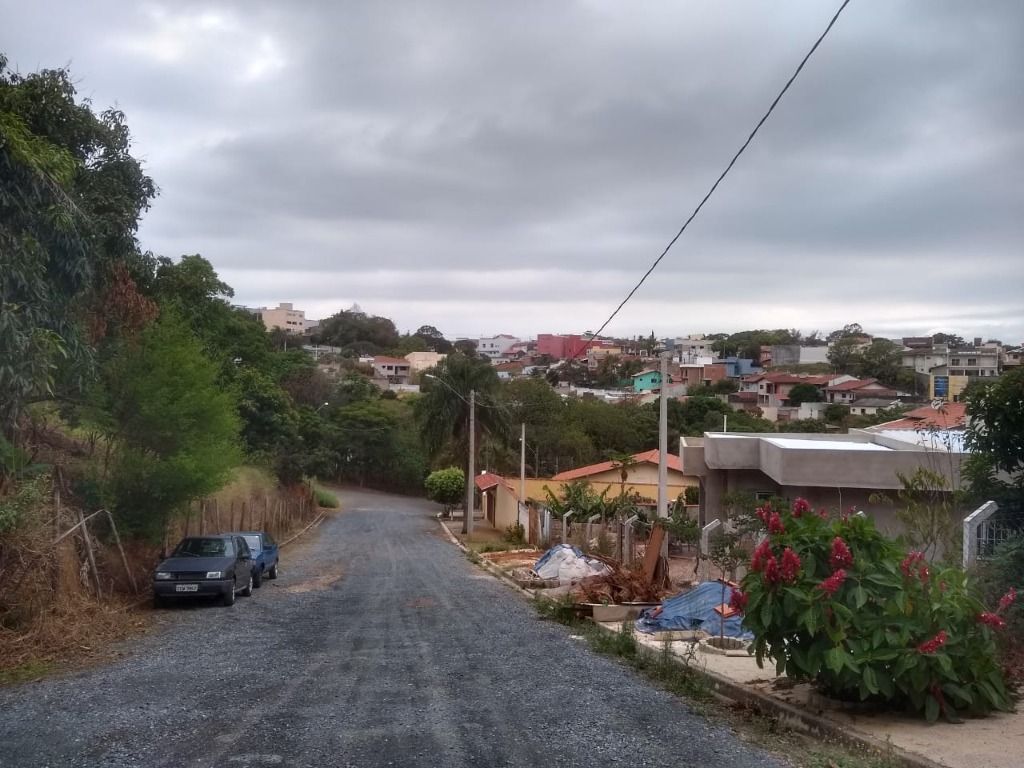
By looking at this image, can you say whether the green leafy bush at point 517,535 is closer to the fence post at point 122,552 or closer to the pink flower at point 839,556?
the fence post at point 122,552

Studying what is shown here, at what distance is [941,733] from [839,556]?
64.4 inches

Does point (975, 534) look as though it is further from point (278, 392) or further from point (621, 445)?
point (621, 445)

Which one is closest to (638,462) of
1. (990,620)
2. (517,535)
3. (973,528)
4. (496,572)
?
(517,535)

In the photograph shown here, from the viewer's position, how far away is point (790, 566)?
330 inches

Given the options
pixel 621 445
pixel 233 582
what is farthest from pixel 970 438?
pixel 621 445

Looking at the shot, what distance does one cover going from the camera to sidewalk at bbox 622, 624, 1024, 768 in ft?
24.0

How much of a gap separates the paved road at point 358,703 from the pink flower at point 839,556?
1752mm

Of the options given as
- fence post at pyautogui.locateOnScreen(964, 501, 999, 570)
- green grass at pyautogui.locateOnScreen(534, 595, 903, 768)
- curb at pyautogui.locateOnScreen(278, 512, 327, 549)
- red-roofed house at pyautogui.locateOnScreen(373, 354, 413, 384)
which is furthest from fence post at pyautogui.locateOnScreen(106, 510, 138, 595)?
red-roofed house at pyautogui.locateOnScreen(373, 354, 413, 384)

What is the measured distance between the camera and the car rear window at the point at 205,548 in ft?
65.3

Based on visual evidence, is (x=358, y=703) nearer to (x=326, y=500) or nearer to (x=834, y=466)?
(x=834, y=466)

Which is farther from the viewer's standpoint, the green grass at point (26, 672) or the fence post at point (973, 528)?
the fence post at point (973, 528)

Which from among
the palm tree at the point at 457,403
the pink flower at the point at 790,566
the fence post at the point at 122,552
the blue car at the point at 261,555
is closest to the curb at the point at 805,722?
the pink flower at the point at 790,566

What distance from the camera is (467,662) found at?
40.0 feet

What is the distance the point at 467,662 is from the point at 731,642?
363 cm
